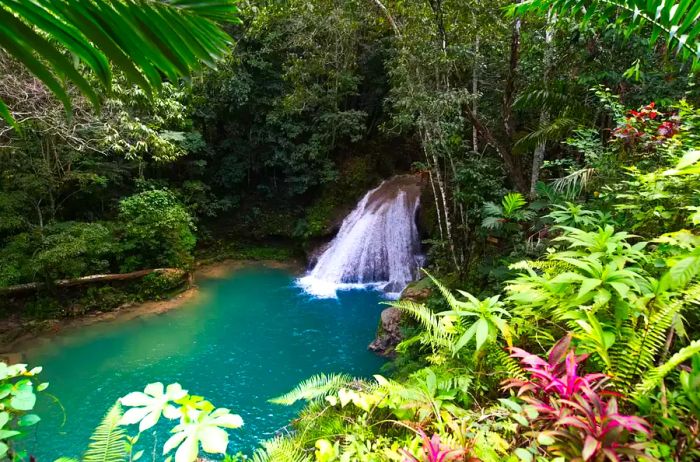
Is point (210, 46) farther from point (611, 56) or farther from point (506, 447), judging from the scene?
point (611, 56)

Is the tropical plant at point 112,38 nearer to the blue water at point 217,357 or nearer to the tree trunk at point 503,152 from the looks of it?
the tree trunk at point 503,152

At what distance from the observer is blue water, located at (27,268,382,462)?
5.10 meters

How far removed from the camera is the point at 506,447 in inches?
53.1

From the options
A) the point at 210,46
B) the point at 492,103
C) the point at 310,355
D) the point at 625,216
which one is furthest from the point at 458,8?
the point at 310,355

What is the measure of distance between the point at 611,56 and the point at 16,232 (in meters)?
11.5

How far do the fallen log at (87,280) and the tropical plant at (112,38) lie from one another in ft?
29.7

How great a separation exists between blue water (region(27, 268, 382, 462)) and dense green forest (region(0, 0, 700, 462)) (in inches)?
16.8

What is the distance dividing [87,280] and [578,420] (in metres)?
9.57

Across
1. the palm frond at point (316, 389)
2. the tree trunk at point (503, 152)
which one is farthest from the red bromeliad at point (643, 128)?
the palm frond at point (316, 389)

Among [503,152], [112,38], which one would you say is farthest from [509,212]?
[112,38]

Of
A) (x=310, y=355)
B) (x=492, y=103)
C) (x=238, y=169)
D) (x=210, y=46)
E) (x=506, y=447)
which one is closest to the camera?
(x=210, y=46)

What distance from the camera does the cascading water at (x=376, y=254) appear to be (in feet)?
33.0

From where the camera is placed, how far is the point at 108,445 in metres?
1.52

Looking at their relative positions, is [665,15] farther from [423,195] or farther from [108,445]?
[423,195]
